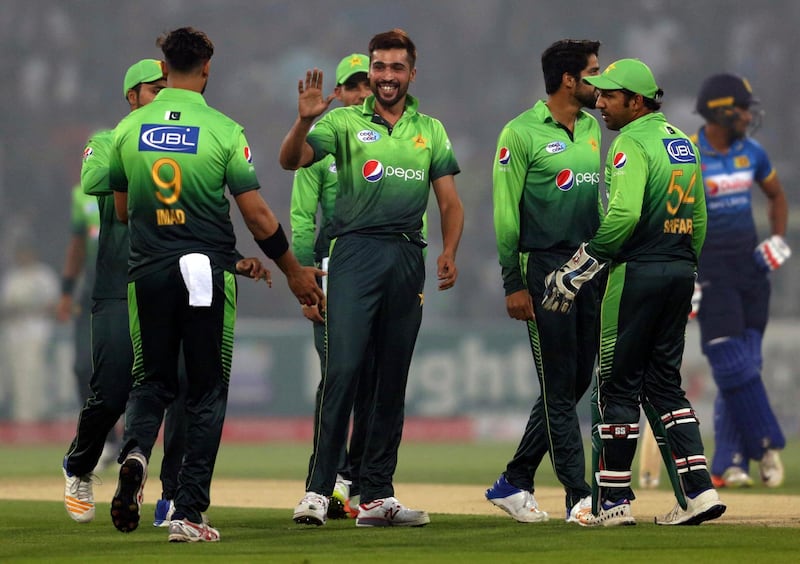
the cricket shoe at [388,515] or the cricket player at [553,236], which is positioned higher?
the cricket player at [553,236]

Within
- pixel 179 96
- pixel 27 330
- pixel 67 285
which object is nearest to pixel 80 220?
pixel 67 285

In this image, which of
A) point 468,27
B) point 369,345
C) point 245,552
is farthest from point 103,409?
point 468,27

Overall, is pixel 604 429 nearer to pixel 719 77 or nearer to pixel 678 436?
pixel 678 436

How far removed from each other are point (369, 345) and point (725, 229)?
483 centimetres

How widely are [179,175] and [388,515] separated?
2156 millimetres

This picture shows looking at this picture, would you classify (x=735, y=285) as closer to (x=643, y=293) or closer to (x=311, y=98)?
(x=643, y=293)

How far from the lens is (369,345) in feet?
27.2

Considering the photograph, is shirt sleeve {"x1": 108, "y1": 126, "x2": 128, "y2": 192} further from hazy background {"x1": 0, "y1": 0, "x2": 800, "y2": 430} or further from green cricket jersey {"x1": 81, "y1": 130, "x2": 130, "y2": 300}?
hazy background {"x1": 0, "y1": 0, "x2": 800, "y2": 430}

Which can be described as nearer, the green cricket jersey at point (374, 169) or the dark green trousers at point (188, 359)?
the dark green trousers at point (188, 359)

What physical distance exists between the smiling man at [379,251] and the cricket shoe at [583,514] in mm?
794

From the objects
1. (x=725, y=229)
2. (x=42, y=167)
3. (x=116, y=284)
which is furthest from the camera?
(x=42, y=167)

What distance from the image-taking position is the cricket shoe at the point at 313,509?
789 centimetres

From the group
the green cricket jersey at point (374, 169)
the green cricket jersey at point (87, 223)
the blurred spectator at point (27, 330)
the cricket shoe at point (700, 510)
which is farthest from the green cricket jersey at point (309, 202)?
the blurred spectator at point (27, 330)

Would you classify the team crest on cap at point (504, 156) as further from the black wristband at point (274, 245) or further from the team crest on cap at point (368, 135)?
the black wristband at point (274, 245)
